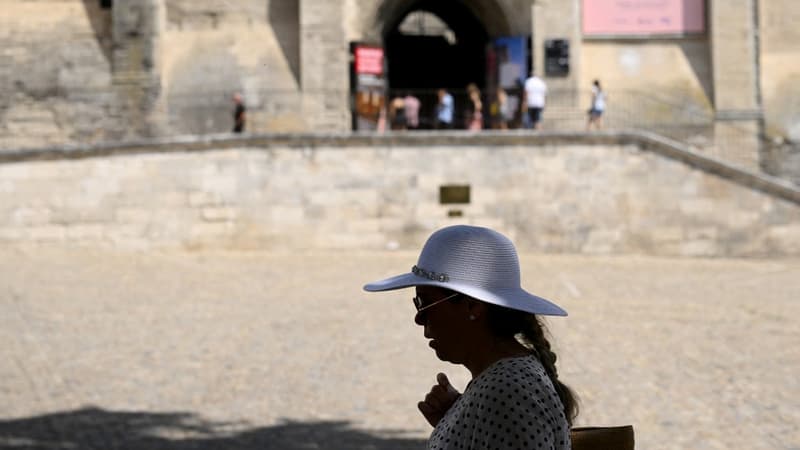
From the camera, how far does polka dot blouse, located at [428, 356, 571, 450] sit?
2898 mm

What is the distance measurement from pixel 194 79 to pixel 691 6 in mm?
11180

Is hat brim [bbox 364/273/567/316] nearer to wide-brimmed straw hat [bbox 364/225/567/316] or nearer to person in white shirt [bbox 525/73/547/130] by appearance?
wide-brimmed straw hat [bbox 364/225/567/316]

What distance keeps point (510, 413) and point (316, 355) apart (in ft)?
32.3

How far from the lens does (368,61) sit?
2550 centimetres

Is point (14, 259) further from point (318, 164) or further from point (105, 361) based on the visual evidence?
point (105, 361)

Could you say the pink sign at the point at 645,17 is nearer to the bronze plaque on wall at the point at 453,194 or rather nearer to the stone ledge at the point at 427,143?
the stone ledge at the point at 427,143

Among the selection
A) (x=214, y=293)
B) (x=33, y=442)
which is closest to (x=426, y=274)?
(x=33, y=442)

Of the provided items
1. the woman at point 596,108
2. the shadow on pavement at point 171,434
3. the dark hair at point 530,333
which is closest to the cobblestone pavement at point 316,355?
the shadow on pavement at point 171,434

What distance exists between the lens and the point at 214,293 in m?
17.1

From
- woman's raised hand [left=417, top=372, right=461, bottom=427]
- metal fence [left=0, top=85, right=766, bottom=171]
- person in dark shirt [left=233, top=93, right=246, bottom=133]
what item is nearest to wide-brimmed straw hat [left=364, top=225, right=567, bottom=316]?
woman's raised hand [left=417, top=372, right=461, bottom=427]

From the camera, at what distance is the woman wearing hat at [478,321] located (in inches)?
119

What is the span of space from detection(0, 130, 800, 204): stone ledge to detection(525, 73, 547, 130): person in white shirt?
135 cm

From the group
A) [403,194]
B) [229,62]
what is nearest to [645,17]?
[403,194]

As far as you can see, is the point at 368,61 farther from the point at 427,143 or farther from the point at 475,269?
the point at 475,269
